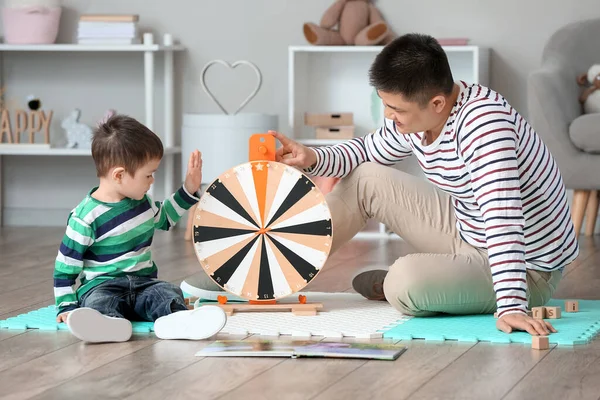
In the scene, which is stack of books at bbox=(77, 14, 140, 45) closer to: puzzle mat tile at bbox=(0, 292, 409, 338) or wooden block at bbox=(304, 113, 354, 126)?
wooden block at bbox=(304, 113, 354, 126)

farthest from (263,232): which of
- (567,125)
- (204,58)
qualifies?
(204,58)

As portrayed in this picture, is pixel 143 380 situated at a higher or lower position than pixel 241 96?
lower

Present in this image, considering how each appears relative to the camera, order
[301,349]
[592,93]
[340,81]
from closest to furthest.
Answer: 1. [301,349]
2. [592,93]
3. [340,81]

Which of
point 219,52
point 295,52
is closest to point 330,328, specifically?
point 295,52

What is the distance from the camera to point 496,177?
73.2 inches

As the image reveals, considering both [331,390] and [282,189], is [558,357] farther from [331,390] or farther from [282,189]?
[282,189]

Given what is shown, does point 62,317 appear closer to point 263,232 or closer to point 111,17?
point 263,232

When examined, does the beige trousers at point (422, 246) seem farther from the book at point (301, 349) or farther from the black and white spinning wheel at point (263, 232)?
the book at point (301, 349)

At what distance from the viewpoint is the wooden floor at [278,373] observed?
150cm

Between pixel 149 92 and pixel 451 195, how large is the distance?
2041 mm

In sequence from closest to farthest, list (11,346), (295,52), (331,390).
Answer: (331,390), (11,346), (295,52)

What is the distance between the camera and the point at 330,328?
1.96 m

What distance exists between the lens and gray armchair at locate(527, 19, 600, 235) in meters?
3.43

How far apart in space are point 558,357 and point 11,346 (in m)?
0.97
